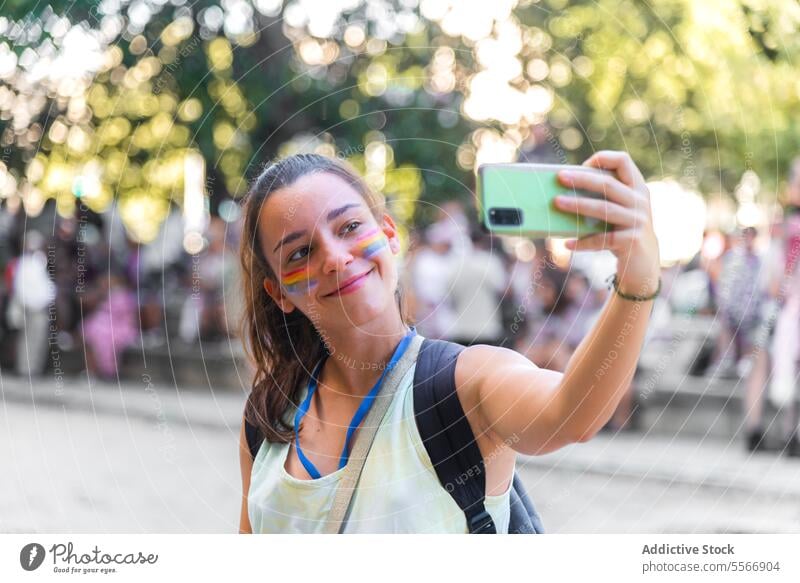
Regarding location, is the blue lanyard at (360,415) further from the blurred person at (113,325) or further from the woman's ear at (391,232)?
the blurred person at (113,325)

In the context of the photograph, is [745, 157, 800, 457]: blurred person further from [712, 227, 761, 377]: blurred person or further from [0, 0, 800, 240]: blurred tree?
[0, 0, 800, 240]: blurred tree

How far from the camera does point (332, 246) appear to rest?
1224 mm

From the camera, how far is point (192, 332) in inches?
160

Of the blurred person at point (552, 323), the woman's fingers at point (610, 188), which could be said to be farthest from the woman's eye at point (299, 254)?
the blurred person at point (552, 323)

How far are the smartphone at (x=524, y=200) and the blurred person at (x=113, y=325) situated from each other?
2616 millimetres

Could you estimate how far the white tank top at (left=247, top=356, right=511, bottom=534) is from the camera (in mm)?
1131

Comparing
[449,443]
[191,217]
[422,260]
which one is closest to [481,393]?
[449,443]

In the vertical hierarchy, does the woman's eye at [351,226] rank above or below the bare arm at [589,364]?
above

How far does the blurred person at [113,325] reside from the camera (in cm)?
366

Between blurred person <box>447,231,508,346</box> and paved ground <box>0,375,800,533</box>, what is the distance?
1.72ft

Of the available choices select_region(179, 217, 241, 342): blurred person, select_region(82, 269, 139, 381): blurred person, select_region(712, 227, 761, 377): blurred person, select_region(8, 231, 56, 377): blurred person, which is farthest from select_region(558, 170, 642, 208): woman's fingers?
select_region(82, 269, 139, 381): blurred person
